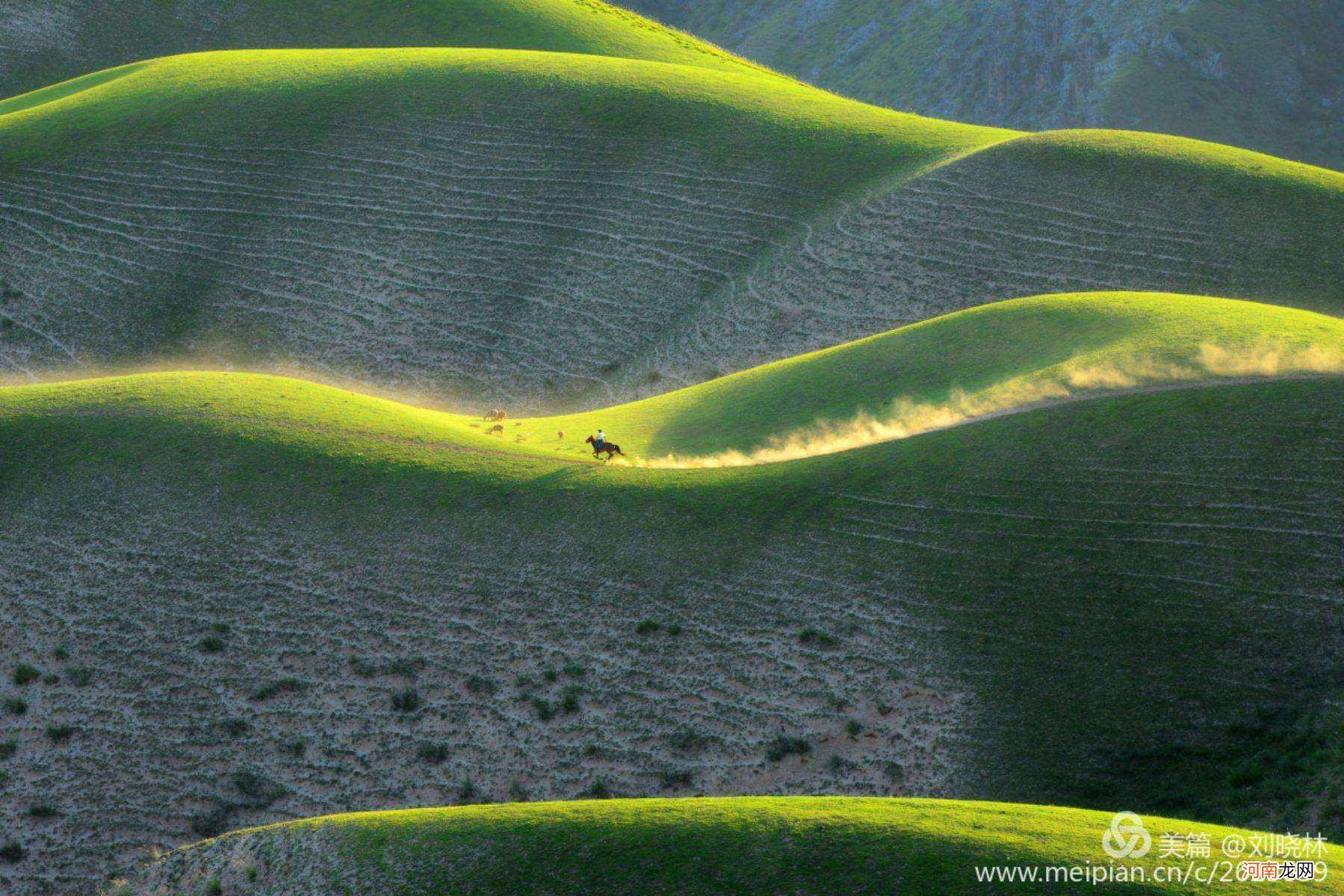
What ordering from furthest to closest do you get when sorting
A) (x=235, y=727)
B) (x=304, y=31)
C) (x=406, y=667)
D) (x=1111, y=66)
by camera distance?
(x=1111, y=66) < (x=304, y=31) < (x=406, y=667) < (x=235, y=727)

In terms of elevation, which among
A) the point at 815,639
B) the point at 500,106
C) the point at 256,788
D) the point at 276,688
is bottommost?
the point at 256,788

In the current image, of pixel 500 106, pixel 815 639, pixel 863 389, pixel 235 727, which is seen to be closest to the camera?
pixel 815 639

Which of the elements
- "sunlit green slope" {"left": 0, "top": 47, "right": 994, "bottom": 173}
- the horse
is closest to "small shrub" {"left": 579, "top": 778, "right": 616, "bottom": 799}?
the horse

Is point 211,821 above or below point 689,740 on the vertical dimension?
below

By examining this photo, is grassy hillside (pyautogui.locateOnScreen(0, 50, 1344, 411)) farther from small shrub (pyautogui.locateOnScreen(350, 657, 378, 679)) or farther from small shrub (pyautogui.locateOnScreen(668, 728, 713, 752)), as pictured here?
small shrub (pyautogui.locateOnScreen(668, 728, 713, 752))

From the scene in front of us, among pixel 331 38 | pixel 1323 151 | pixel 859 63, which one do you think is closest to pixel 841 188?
pixel 331 38

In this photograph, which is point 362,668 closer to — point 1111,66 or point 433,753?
point 433,753
